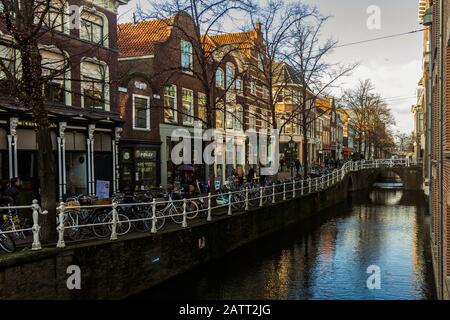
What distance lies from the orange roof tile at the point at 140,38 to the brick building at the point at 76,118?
3.77 meters

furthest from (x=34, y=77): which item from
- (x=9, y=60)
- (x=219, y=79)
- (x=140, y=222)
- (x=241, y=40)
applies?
(x=219, y=79)

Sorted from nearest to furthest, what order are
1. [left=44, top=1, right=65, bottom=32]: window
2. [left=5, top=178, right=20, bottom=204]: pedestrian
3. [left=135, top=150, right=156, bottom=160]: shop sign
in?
[left=44, top=1, right=65, bottom=32]: window → [left=5, top=178, right=20, bottom=204]: pedestrian → [left=135, top=150, right=156, bottom=160]: shop sign

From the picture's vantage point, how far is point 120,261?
10.7 metres

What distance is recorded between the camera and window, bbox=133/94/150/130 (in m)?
24.0

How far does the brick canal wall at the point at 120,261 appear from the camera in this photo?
8469 millimetres

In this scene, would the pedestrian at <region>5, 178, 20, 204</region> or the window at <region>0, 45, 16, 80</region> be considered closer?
the window at <region>0, 45, 16, 80</region>

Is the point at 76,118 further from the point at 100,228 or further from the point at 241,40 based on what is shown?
the point at 241,40

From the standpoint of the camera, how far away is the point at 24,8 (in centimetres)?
981

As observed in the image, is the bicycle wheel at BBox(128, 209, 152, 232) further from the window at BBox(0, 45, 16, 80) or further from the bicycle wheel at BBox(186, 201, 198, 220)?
the window at BBox(0, 45, 16, 80)

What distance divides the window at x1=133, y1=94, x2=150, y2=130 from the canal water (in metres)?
9.21

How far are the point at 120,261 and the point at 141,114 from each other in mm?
14775

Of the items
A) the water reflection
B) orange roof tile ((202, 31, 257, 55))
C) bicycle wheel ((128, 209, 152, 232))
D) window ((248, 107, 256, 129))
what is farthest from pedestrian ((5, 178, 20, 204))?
the water reflection

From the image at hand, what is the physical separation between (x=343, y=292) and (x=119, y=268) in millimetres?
6057

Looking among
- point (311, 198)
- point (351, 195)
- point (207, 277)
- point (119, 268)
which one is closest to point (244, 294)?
point (207, 277)
